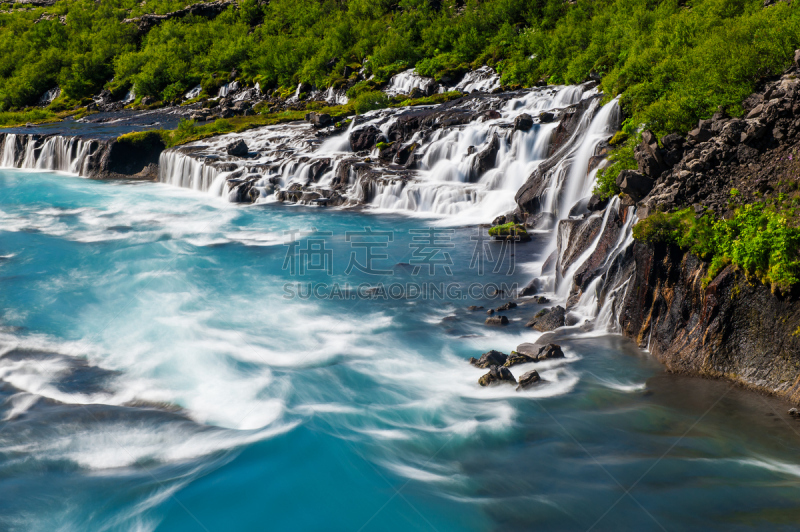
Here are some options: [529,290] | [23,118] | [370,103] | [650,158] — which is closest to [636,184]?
[650,158]

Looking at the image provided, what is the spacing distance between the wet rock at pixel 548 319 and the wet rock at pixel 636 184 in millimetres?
3064

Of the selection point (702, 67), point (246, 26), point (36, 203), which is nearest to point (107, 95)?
point (246, 26)

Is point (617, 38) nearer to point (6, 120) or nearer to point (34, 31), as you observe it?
point (6, 120)

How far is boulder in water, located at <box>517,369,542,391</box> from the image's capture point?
985 centimetres

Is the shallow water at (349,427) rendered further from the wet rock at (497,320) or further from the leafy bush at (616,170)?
the leafy bush at (616,170)

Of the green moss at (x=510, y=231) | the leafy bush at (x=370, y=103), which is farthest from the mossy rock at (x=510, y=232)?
the leafy bush at (x=370, y=103)

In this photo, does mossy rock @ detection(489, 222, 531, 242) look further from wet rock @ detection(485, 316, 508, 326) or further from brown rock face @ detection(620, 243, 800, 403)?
brown rock face @ detection(620, 243, 800, 403)

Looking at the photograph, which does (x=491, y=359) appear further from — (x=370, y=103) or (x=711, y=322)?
(x=370, y=103)

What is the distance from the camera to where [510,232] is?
18.4 metres

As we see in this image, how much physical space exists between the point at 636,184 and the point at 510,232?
6354mm

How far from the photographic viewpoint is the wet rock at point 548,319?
12.1m

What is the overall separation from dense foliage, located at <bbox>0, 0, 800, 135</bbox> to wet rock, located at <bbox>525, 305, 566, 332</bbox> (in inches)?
204

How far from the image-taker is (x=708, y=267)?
988cm

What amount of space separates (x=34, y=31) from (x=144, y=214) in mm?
71914
